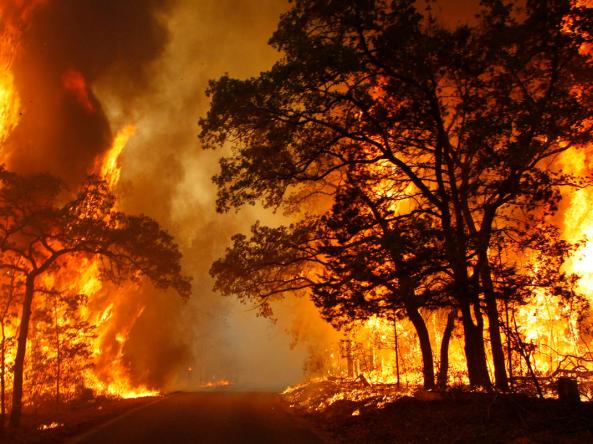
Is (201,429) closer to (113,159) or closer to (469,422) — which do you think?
(469,422)

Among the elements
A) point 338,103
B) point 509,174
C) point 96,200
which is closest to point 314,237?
point 338,103

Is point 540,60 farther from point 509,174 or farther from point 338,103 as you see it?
point 338,103

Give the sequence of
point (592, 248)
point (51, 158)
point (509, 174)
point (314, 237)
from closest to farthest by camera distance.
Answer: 1. point (509, 174)
2. point (314, 237)
3. point (592, 248)
4. point (51, 158)

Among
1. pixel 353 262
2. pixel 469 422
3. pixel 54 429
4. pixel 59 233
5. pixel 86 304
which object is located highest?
pixel 59 233

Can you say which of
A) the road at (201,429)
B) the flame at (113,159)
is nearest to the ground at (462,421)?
the road at (201,429)

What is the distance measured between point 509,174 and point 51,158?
35535mm

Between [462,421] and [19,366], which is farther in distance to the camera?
[19,366]

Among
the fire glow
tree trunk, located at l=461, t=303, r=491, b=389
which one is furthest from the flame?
tree trunk, located at l=461, t=303, r=491, b=389

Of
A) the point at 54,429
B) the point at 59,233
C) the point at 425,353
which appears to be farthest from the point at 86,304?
the point at 425,353

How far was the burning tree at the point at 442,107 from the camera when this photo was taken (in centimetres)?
1130

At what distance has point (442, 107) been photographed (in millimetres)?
13008

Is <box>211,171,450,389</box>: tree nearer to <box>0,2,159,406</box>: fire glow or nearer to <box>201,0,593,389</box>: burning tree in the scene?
<box>201,0,593,389</box>: burning tree

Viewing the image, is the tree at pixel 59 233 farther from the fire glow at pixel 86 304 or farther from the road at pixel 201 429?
the road at pixel 201 429

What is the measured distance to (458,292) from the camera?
1189 centimetres
